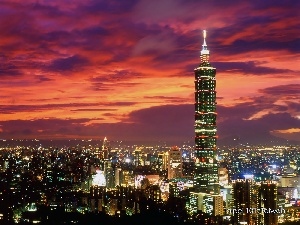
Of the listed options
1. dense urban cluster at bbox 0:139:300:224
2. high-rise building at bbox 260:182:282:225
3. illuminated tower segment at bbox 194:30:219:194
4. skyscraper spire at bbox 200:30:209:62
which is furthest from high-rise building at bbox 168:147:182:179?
high-rise building at bbox 260:182:282:225

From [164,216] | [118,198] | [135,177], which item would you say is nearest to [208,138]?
[135,177]

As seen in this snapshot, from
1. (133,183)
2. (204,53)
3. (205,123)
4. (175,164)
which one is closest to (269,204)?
(205,123)

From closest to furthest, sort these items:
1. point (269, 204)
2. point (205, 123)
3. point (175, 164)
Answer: point (269, 204) → point (205, 123) → point (175, 164)

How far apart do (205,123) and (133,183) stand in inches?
147

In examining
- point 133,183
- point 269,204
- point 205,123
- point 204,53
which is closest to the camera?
point 269,204

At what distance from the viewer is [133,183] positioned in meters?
22.1

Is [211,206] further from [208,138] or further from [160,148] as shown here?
[160,148]

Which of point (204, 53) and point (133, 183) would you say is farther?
point (133, 183)

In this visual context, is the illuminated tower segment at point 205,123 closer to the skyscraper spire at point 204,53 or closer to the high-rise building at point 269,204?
the skyscraper spire at point 204,53

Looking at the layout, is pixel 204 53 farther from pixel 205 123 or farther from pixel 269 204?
pixel 269 204

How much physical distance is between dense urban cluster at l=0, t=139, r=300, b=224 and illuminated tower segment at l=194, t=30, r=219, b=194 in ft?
1.72

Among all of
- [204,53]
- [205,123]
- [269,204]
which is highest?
[204,53]

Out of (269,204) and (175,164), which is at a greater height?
(175,164)

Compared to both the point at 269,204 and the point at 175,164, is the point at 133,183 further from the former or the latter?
the point at 269,204
